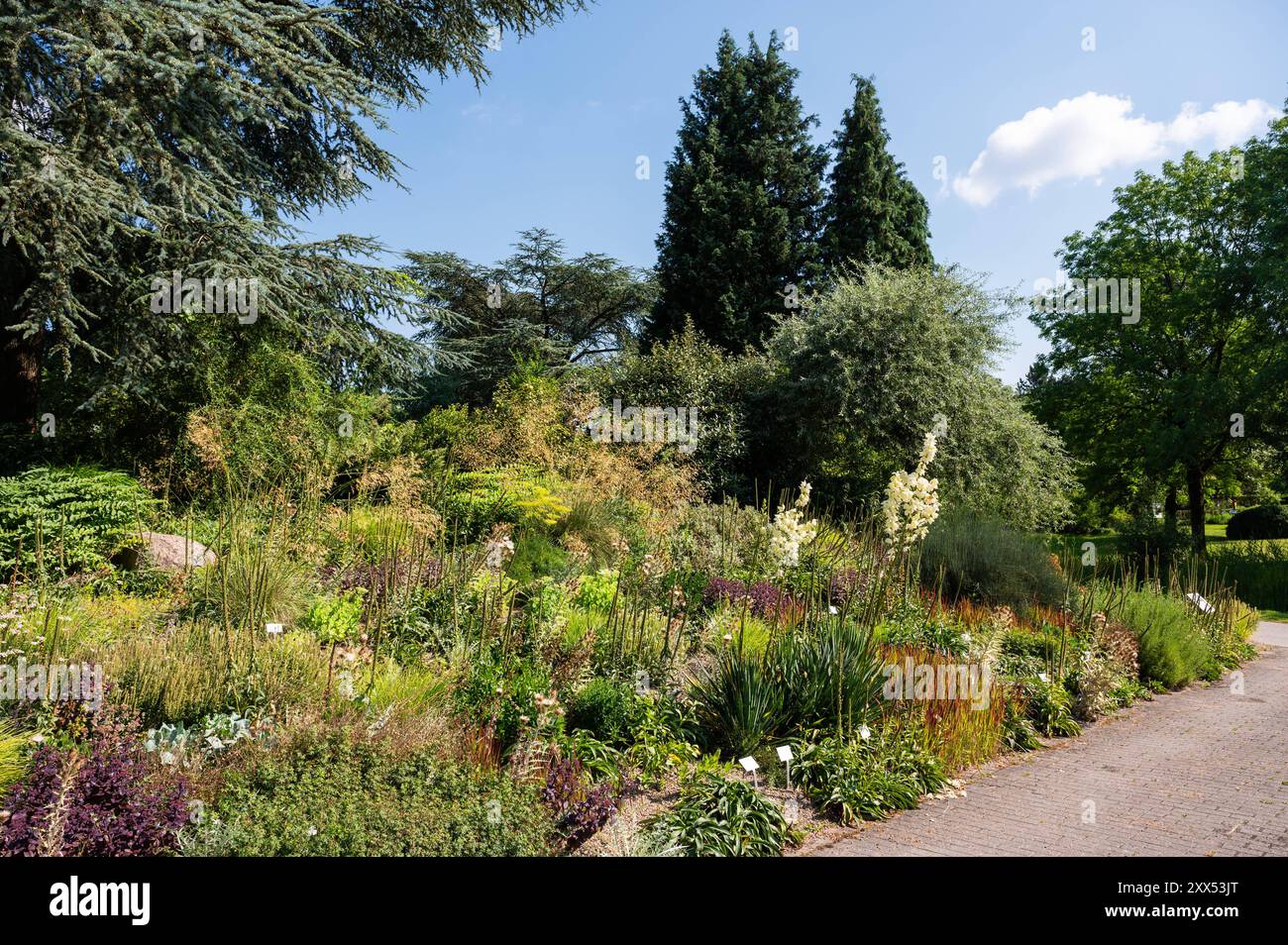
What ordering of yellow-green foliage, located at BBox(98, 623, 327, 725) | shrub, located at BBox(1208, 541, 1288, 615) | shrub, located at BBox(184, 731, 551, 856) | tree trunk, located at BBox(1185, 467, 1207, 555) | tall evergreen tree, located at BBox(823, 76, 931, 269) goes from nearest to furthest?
shrub, located at BBox(184, 731, 551, 856) < yellow-green foliage, located at BBox(98, 623, 327, 725) < shrub, located at BBox(1208, 541, 1288, 615) < tree trunk, located at BBox(1185, 467, 1207, 555) < tall evergreen tree, located at BBox(823, 76, 931, 269)

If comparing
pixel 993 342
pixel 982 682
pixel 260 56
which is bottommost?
pixel 982 682

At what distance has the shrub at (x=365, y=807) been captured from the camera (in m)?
3.56

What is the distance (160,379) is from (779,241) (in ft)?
55.8

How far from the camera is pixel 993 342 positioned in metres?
17.2

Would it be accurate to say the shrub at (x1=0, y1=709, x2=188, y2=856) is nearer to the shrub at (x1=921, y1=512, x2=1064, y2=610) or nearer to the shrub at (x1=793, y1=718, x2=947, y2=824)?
the shrub at (x1=793, y1=718, x2=947, y2=824)

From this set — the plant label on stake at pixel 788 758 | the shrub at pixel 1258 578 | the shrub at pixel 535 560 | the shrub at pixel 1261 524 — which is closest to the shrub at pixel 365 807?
the plant label on stake at pixel 788 758

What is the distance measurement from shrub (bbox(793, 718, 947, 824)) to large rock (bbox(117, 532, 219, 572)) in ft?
18.6

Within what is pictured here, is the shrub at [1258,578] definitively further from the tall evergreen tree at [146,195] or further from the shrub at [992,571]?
the tall evergreen tree at [146,195]

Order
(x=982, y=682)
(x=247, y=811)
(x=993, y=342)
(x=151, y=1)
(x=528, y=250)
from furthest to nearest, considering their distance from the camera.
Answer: (x=528, y=250) < (x=993, y=342) < (x=151, y=1) < (x=982, y=682) < (x=247, y=811)

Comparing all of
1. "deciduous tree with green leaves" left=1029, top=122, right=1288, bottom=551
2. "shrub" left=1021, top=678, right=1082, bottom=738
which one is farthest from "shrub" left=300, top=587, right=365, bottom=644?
"deciduous tree with green leaves" left=1029, top=122, right=1288, bottom=551

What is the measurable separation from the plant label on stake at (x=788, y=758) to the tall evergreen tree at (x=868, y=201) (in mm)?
20104

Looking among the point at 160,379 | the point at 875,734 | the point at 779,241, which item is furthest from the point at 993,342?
the point at 160,379

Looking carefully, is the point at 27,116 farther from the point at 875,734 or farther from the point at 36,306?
the point at 875,734

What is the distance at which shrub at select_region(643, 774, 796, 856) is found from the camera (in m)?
4.11
